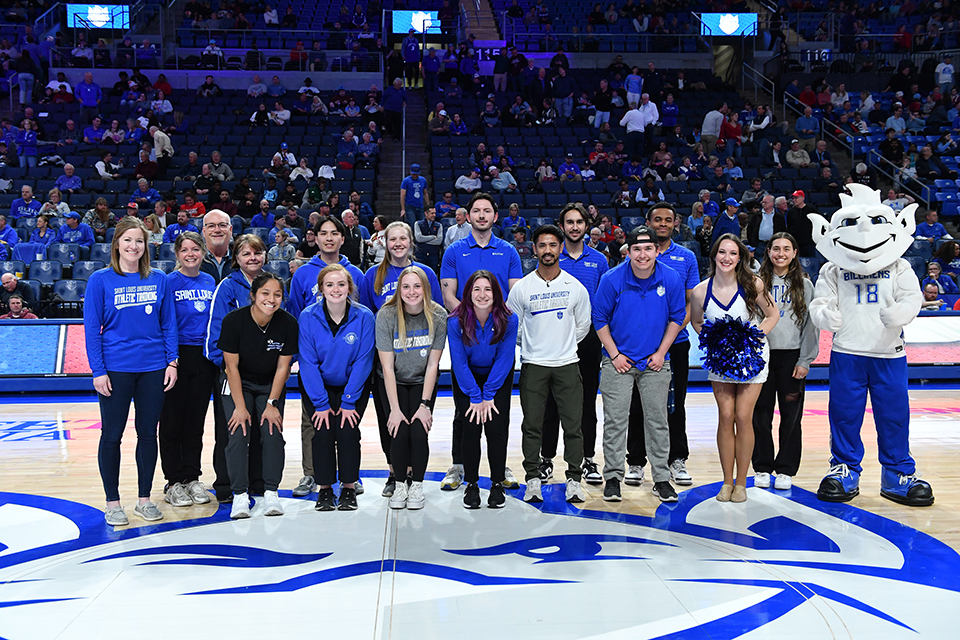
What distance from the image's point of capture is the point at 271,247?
10.8m

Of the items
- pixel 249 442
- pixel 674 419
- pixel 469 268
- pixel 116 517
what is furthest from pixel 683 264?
pixel 116 517

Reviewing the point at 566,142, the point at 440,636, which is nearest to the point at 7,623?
the point at 440,636

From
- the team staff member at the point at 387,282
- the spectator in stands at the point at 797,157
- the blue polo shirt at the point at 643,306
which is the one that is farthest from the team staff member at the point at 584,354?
the spectator in stands at the point at 797,157

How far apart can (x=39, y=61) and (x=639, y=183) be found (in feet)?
45.4

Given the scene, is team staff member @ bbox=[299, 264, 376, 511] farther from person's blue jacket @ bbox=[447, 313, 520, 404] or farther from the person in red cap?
the person in red cap

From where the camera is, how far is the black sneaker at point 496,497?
4.97 meters

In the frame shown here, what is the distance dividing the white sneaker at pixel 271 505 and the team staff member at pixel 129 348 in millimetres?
623

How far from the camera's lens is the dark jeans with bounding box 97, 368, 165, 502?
4586mm

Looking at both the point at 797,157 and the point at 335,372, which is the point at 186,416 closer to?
the point at 335,372

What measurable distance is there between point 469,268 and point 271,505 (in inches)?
78.6

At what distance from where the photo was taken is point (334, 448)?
5.00m

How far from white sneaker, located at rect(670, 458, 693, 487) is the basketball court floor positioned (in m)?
0.11

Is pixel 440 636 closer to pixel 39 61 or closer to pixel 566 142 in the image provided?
pixel 566 142

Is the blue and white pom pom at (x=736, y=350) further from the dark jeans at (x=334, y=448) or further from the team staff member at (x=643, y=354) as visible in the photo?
the dark jeans at (x=334, y=448)
